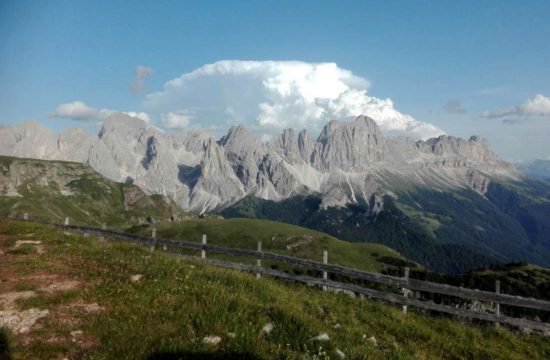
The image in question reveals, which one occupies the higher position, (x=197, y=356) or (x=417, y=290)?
(x=197, y=356)

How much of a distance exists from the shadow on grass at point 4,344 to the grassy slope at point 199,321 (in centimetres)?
13

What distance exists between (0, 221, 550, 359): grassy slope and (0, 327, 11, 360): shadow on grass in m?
0.13

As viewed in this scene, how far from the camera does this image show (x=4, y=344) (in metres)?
9.05

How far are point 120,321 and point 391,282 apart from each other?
13769mm

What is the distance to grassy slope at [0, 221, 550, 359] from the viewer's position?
9.12 metres

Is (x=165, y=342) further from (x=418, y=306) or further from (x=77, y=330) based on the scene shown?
(x=418, y=306)

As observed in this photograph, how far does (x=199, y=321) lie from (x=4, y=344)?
4.12 metres

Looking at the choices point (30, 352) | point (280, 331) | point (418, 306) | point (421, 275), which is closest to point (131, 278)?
point (30, 352)

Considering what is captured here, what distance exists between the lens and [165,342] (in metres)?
9.06

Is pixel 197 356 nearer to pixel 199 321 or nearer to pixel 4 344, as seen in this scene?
pixel 199 321

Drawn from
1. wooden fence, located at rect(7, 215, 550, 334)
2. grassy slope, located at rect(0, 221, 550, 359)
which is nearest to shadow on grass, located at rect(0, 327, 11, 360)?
grassy slope, located at rect(0, 221, 550, 359)

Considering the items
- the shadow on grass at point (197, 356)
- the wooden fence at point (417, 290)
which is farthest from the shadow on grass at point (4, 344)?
the wooden fence at point (417, 290)

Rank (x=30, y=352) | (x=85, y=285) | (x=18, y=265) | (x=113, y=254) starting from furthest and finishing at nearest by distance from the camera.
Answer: (x=113, y=254) < (x=18, y=265) < (x=85, y=285) < (x=30, y=352)

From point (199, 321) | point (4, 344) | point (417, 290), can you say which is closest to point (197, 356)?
point (199, 321)
